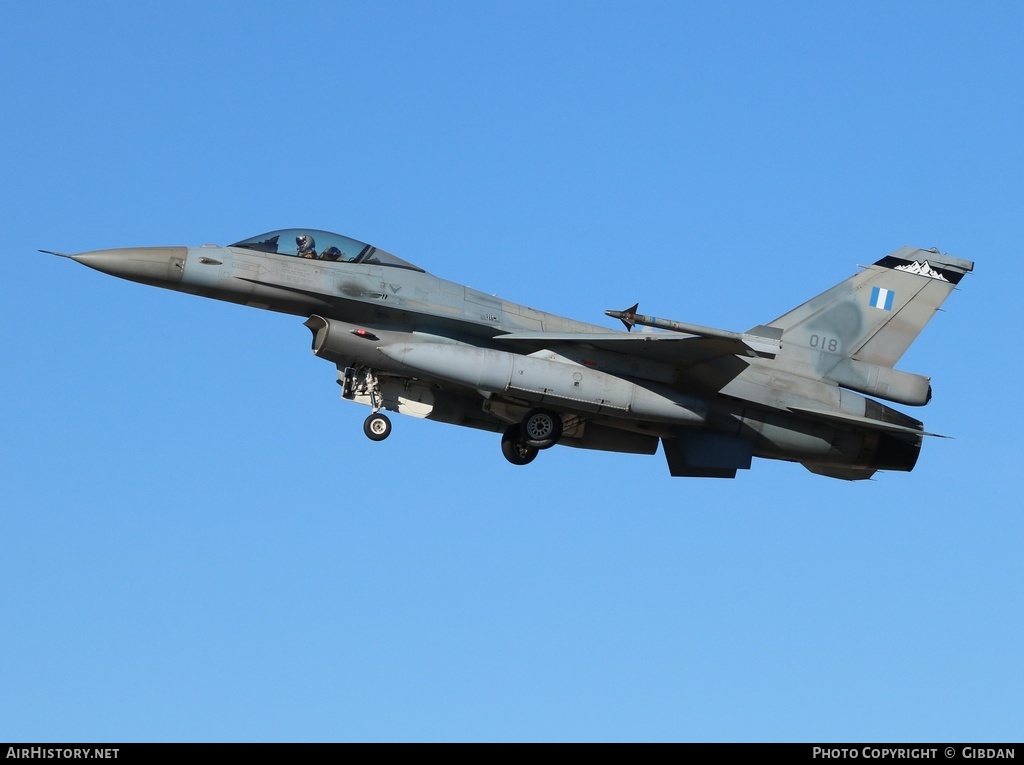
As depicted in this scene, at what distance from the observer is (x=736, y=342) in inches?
653

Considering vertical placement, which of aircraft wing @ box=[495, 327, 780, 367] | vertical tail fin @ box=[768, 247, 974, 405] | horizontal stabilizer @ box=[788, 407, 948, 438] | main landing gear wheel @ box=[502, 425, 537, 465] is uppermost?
vertical tail fin @ box=[768, 247, 974, 405]

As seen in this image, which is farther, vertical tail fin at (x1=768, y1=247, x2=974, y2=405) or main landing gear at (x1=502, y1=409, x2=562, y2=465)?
vertical tail fin at (x1=768, y1=247, x2=974, y2=405)

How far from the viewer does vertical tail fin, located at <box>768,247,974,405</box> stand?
741 inches

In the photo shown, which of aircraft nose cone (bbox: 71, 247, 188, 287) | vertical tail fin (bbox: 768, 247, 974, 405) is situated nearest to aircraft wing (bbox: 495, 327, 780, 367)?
vertical tail fin (bbox: 768, 247, 974, 405)

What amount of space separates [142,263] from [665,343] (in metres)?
6.33

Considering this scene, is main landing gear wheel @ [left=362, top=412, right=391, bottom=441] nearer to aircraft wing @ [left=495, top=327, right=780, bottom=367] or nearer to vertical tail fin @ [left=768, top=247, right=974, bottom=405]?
aircraft wing @ [left=495, top=327, right=780, bottom=367]

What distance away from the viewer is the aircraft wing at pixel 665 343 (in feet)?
54.4

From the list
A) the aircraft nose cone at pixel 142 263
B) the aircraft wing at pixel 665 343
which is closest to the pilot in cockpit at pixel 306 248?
the aircraft nose cone at pixel 142 263

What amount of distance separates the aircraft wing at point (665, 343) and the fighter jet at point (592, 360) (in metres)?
0.02

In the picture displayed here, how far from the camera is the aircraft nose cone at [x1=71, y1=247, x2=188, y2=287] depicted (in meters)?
16.5

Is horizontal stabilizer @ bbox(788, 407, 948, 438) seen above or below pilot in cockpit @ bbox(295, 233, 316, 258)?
below

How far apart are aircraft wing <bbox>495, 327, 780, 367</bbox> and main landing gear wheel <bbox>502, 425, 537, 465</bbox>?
122 cm
